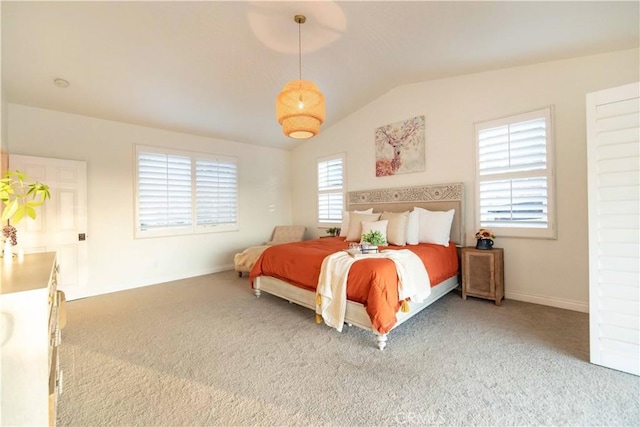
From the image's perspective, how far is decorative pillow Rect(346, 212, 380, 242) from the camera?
13.5ft

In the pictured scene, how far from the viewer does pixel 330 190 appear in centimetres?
571

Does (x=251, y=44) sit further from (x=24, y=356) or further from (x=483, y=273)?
(x=483, y=273)

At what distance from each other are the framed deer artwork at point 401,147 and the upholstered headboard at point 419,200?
0.34 m

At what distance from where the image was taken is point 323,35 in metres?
2.98

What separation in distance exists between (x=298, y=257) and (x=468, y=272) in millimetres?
2193

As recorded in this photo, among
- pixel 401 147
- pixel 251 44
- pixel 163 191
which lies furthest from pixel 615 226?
pixel 163 191

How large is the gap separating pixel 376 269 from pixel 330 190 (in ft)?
11.4

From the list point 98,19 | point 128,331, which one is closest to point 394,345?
point 128,331

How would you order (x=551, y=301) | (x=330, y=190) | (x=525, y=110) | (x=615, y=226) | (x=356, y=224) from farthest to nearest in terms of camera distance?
(x=330, y=190) < (x=356, y=224) < (x=525, y=110) < (x=551, y=301) < (x=615, y=226)

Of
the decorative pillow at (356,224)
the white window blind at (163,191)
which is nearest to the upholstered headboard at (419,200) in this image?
the decorative pillow at (356,224)

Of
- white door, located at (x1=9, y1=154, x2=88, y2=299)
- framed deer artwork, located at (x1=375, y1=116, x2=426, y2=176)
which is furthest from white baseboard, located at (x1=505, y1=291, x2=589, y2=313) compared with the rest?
white door, located at (x1=9, y1=154, x2=88, y2=299)

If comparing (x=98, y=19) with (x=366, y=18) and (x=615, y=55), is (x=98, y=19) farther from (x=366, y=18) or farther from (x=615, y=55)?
(x=615, y=55)

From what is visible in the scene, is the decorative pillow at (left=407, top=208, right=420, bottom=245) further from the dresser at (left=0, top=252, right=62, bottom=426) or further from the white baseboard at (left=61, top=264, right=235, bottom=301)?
the white baseboard at (left=61, top=264, right=235, bottom=301)

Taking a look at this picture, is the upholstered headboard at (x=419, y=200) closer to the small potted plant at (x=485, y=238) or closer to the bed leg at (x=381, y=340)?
the small potted plant at (x=485, y=238)
